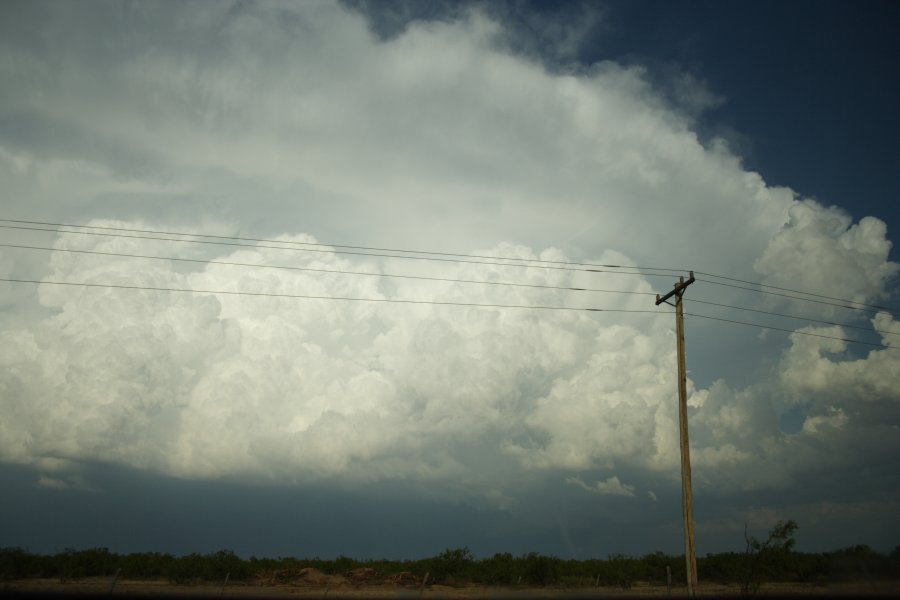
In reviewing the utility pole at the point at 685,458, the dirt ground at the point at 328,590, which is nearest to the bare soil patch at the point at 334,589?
the dirt ground at the point at 328,590

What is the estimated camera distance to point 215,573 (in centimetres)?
3966

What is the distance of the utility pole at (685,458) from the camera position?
73.1 ft

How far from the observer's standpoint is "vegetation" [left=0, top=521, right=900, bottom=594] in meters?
36.9

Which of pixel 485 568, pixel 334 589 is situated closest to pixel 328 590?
pixel 334 589

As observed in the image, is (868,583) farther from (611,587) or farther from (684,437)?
(611,587)

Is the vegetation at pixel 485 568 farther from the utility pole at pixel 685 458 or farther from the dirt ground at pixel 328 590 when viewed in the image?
the utility pole at pixel 685 458

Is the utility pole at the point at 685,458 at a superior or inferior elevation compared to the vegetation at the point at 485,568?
superior

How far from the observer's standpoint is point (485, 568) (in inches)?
1661

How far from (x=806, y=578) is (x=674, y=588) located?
1034cm

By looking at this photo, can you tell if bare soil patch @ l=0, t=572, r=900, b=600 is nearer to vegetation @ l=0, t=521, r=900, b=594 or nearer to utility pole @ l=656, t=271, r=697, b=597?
vegetation @ l=0, t=521, r=900, b=594

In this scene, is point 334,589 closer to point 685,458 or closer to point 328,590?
point 328,590

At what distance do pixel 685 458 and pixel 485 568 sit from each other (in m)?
24.7

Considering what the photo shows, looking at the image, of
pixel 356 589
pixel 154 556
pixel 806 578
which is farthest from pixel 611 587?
pixel 154 556

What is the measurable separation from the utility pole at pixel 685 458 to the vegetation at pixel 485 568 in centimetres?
1437
